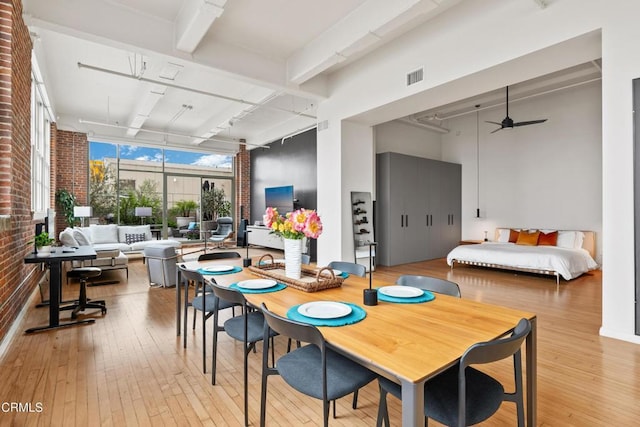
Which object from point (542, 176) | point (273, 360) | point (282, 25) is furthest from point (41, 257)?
point (542, 176)

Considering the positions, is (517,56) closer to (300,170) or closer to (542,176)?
(542,176)

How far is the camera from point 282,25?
4410 millimetres

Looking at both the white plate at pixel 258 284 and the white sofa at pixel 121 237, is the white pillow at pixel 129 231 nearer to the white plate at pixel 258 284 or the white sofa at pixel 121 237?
the white sofa at pixel 121 237

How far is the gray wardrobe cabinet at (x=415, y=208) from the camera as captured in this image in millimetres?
Result: 7070

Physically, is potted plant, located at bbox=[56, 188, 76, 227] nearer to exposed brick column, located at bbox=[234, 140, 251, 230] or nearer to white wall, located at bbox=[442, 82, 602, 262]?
exposed brick column, located at bbox=[234, 140, 251, 230]

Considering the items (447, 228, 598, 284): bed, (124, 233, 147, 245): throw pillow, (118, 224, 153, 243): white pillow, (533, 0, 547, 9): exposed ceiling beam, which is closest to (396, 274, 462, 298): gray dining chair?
(533, 0, 547, 9): exposed ceiling beam

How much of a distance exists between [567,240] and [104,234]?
9.89 metres

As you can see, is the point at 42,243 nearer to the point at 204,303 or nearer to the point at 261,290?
the point at 204,303

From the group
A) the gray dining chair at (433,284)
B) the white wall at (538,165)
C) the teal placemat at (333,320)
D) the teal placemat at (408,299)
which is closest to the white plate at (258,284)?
the teal placemat at (333,320)

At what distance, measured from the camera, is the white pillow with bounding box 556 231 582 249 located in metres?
6.57

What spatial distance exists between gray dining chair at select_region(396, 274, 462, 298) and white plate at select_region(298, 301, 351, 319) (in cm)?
78

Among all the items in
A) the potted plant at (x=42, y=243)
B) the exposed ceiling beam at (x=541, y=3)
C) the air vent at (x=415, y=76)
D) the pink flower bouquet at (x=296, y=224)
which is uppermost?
the exposed ceiling beam at (x=541, y=3)

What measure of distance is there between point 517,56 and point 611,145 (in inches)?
Answer: 52.4

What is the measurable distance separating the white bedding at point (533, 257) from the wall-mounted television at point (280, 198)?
419cm
